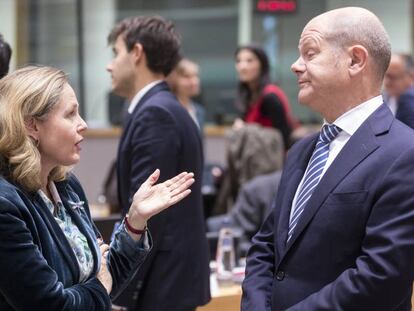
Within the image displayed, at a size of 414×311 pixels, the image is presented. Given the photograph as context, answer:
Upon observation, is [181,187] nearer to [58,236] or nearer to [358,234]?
[58,236]

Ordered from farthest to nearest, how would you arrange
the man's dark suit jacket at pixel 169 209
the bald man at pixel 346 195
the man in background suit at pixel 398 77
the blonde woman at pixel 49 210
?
the man in background suit at pixel 398 77, the man's dark suit jacket at pixel 169 209, the bald man at pixel 346 195, the blonde woman at pixel 49 210

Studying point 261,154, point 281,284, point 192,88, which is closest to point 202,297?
point 281,284

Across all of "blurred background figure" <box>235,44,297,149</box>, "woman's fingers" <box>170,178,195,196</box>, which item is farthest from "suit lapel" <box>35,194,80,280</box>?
"blurred background figure" <box>235,44,297,149</box>

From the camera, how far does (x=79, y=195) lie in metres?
2.31

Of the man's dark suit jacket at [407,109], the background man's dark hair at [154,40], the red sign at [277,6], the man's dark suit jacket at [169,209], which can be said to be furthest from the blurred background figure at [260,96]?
the man's dark suit jacket at [169,209]

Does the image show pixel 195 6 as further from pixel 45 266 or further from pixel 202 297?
pixel 45 266

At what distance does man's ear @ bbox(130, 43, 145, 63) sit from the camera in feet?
10.3

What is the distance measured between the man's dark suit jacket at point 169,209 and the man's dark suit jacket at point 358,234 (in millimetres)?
747

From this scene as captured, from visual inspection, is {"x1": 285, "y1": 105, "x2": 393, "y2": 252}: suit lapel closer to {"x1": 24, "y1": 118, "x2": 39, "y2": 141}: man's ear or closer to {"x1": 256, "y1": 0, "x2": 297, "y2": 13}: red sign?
{"x1": 24, "y1": 118, "x2": 39, "y2": 141}: man's ear

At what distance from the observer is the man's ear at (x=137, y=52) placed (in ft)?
10.3

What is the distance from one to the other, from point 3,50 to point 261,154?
2.91 metres

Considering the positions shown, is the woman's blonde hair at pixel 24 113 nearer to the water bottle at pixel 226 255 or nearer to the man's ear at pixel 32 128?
the man's ear at pixel 32 128

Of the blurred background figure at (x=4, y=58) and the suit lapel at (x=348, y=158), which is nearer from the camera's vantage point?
the suit lapel at (x=348, y=158)

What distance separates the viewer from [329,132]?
2227 millimetres
